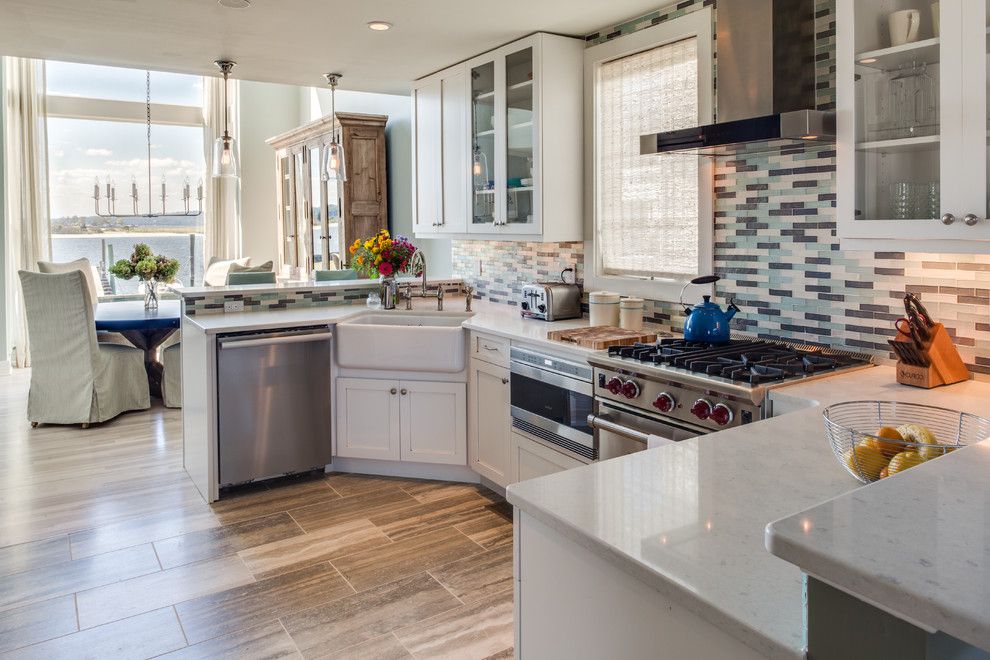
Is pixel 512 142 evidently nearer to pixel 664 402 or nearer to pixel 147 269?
pixel 664 402

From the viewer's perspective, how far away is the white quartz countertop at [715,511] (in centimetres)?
101

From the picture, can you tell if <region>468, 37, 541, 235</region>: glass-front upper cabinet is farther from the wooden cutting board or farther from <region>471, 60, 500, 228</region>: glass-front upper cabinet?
the wooden cutting board

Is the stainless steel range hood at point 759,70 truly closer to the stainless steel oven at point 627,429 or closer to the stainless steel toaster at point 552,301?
the stainless steel oven at point 627,429

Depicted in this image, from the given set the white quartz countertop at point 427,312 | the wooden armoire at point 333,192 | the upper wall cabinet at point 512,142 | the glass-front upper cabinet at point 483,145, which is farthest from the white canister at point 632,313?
the wooden armoire at point 333,192

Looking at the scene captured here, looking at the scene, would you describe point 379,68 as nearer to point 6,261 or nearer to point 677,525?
point 677,525

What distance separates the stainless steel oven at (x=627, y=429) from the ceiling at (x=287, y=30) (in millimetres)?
1855

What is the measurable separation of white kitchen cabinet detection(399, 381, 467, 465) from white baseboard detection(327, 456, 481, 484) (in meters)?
0.08

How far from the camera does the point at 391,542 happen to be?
3381mm

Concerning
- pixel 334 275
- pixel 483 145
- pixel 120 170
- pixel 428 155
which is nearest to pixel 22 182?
pixel 120 170

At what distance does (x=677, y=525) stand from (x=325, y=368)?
3.17m

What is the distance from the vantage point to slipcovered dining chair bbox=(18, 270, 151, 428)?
5.12 meters

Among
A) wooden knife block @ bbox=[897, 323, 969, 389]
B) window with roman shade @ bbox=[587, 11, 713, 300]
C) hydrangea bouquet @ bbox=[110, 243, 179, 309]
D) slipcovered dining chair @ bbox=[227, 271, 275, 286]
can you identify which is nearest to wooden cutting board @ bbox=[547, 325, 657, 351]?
window with roman shade @ bbox=[587, 11, 713, 300]

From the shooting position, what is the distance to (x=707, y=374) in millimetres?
2578

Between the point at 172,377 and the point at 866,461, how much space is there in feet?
18.1
